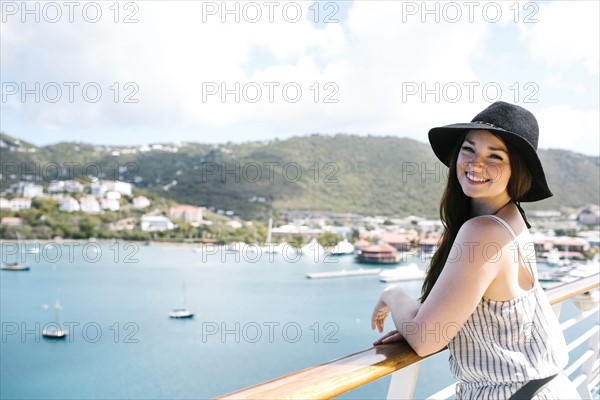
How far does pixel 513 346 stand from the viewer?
79 centimetres

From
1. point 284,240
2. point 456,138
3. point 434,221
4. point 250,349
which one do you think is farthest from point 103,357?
point 456,138

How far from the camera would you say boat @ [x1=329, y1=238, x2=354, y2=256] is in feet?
127

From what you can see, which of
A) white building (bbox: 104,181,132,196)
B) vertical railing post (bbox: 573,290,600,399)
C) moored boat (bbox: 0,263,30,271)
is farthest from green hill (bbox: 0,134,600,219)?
vertical railing post (bbox: 573,290,600,399)

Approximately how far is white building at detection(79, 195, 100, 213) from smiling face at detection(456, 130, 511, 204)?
3829 centimetres

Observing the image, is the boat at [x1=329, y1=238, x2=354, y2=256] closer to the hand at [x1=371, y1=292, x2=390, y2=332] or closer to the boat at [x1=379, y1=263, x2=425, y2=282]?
the boat at [x1=379, y1=263, x2=425, y2=282]

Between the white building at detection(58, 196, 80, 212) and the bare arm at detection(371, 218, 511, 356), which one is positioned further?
the white building at detection(58, 196, 80, 212)

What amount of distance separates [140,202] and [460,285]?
128ft

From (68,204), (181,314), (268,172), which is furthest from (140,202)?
(181,314)

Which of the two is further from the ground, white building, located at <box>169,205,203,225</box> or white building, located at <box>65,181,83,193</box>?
white building, located at <box>65,181,83,193</box>

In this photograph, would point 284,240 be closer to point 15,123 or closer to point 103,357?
point 103,357

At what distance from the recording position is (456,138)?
0.93 meters

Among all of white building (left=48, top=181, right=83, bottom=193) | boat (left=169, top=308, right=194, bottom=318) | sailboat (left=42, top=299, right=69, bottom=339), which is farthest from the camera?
white building (left=48, top=181, right=83, bottom=193)

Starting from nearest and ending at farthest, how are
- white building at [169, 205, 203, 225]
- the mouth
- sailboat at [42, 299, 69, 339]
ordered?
1. the mouth
2. sailboat at [42, 299, 69, 339]
3. white building at [169, 205, 203, 225]

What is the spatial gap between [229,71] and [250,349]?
3581 centimetres
